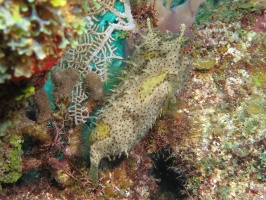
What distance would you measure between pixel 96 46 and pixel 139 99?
1.39 meters

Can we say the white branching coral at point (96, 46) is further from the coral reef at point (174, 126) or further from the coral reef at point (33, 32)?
the coral reef at point (33, 32)

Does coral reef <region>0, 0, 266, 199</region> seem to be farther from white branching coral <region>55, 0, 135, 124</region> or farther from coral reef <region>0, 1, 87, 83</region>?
coral reef <region>0, 1, 87, 83</region>

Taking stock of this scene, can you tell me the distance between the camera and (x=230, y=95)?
3865 mm

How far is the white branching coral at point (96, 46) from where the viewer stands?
4.02m

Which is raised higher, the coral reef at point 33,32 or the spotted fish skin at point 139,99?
the coral reef at point 33,32

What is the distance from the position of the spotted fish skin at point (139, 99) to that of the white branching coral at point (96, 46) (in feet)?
2.25

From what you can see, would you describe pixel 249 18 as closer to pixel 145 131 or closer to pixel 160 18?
pixel 160 18

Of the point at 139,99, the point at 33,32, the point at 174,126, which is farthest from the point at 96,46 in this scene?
the point at 33,32

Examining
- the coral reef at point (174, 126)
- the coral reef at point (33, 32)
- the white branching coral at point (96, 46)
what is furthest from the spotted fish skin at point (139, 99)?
the coral reef at point (33, 32)

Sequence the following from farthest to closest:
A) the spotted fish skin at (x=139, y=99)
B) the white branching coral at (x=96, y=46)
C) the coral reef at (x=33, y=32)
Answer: the white branching coral at (x=96, y=46), the spotted fish skin at (x=139, y=99), the coral reef at (x=33, y=32)

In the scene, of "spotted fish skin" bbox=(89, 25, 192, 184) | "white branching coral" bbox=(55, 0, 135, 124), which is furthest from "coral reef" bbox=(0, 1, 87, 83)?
"white branching coral" bbox=(55, 0, 135, 124)

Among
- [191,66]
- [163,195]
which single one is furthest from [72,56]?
[163,195]

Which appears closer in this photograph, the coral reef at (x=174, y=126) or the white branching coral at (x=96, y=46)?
the coral reef at (x=174, y=126)

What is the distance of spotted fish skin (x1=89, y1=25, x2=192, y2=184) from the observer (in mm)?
3443
